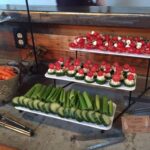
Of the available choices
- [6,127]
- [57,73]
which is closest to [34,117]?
[6,127]

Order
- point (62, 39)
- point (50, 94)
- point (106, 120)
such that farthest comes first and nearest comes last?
point (62, 39), point (50, 94), point (106, 120)

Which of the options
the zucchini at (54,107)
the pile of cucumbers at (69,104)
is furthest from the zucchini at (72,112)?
the zucchini at (54,107)

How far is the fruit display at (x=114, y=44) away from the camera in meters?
1.43

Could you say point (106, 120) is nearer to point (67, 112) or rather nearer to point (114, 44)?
point (67, 112)

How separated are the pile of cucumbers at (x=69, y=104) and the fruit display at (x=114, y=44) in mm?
356

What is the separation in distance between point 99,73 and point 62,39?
2.59 feet

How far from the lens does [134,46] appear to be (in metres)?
1.45

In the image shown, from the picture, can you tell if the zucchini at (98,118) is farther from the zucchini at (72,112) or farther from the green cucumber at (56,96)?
the green cucumber at (56,96)

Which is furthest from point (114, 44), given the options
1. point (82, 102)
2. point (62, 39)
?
point (62, 39)

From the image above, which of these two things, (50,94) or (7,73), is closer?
(50,94)

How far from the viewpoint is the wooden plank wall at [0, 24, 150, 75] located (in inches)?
72.6

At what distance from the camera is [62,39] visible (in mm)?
2057

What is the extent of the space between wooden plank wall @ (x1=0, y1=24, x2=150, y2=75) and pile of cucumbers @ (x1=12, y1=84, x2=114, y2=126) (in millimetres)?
642

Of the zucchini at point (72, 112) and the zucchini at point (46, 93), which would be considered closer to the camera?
the zucchini at point (72, 112)
